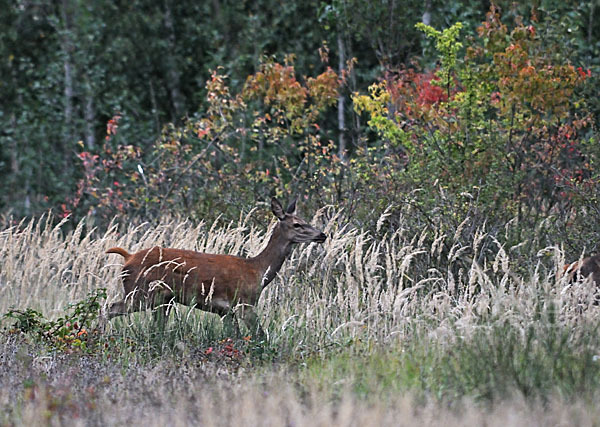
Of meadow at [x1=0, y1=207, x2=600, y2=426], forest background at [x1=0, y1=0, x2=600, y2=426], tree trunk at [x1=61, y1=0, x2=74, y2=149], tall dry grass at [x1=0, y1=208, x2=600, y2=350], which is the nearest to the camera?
meadow at [x1=0, y1=207, x2=600, y2=426]

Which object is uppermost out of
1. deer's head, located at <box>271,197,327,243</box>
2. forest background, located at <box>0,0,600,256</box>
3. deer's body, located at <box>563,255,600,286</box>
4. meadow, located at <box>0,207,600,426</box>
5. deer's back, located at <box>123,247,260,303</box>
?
forest background, located at <box>0,0,600,256</box>

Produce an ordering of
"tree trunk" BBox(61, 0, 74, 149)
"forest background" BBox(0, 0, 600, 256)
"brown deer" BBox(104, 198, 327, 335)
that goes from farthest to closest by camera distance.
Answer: "tree trunk" BBox(61, 0, 74, 149)
"forest background" BBox(0, 0, 600, 256)
"brown deer" BBox(104, 198, 327, 335)

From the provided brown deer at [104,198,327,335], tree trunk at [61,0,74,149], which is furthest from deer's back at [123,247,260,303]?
tree trunk at [61,0,74,149]

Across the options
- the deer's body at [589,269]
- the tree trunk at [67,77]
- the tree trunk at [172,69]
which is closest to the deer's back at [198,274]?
the deer's body at [589,269]

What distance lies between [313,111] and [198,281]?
924 cm

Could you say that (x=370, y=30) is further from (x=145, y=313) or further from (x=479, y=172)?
(x=145, y=313)

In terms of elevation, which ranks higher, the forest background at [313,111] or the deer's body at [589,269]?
the forest background at [313,111]

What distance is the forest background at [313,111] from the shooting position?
42.8 feet

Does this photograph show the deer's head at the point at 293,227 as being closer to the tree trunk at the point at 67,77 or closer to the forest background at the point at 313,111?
the forest background at the point at 313,111

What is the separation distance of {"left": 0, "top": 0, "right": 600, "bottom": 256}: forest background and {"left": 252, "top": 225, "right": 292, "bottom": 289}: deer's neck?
224 cm

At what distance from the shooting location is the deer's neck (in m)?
9.64

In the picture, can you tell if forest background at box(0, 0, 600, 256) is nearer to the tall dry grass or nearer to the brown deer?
the tall dry grass

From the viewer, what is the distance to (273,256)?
31.8 ft

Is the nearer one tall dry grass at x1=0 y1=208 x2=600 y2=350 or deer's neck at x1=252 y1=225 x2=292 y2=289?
tall dry grass at x1=0 y1=208 x2=600 y2=350
